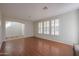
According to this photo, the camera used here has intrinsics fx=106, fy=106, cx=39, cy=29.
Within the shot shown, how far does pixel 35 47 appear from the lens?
1.83 m

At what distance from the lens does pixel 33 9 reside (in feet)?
5.90

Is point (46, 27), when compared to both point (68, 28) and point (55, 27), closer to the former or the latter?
point (55, 27)

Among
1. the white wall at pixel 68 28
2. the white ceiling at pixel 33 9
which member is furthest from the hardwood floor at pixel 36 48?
the white ceiling at pixel 33 9

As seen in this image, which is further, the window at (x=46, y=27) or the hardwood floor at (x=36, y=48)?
the window at (x=46, y=27)

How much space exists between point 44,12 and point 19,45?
0.72 m

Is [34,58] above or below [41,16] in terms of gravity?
below

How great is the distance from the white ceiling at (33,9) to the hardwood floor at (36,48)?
45 centimetres

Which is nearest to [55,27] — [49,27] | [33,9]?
[49,27]

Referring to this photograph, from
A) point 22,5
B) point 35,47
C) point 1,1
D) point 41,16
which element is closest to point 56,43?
point 35,47

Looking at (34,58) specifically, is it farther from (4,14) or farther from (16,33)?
(4,14)

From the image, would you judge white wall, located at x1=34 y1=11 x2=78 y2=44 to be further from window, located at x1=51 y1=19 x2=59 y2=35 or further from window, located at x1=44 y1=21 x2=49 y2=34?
window, located at x1=44 y1=21 x2=49 y2=34

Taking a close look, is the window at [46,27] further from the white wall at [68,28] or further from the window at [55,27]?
the white wall at [68,28]

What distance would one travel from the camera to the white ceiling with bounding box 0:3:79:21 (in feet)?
5.68

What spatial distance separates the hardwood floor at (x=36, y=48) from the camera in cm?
178
